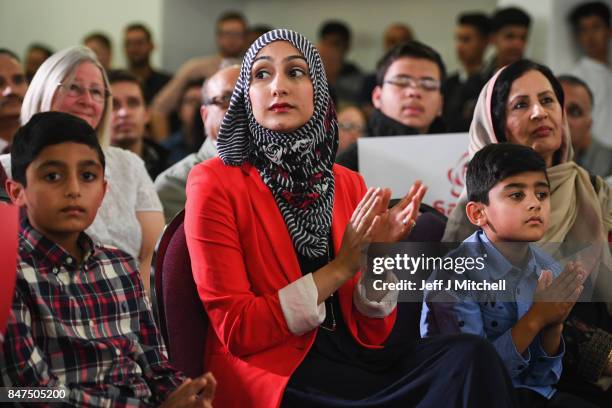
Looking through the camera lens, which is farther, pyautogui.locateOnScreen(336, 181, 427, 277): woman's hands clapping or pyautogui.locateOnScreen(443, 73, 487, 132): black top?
pyautogui.locateOnScreen(443, 73, 487, 132): black top

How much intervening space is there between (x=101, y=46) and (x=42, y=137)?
427 cm

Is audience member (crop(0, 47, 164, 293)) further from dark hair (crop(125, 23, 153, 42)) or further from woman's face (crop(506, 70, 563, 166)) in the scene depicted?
dark hair (crop(125, 23, 153, 42))

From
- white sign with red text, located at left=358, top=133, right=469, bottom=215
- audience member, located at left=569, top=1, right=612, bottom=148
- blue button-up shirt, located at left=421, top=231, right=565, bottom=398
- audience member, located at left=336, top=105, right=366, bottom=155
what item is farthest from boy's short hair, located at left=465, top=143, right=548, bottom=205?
audience member, located at left=569, top=1, right=612, bottom=148

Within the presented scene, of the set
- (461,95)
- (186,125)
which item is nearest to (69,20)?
(186,125)

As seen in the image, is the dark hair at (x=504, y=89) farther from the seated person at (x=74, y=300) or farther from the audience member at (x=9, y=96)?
the audience member at (x=9, y=96)

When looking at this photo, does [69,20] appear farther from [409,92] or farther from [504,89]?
[504,89]

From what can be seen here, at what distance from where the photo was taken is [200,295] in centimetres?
207

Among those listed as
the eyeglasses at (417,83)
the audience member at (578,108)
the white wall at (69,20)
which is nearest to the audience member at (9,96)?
the eyeglasses at (417,83)

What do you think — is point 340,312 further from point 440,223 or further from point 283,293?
point 440,223

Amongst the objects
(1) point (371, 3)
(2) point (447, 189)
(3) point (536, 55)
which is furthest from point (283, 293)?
(1) point (371, 3)

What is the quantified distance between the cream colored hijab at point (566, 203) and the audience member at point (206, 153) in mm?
910

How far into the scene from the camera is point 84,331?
1906 millimetres

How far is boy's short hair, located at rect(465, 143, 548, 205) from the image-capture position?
88.4 inches

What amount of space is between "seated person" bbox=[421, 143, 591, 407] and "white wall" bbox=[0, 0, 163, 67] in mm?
4770
